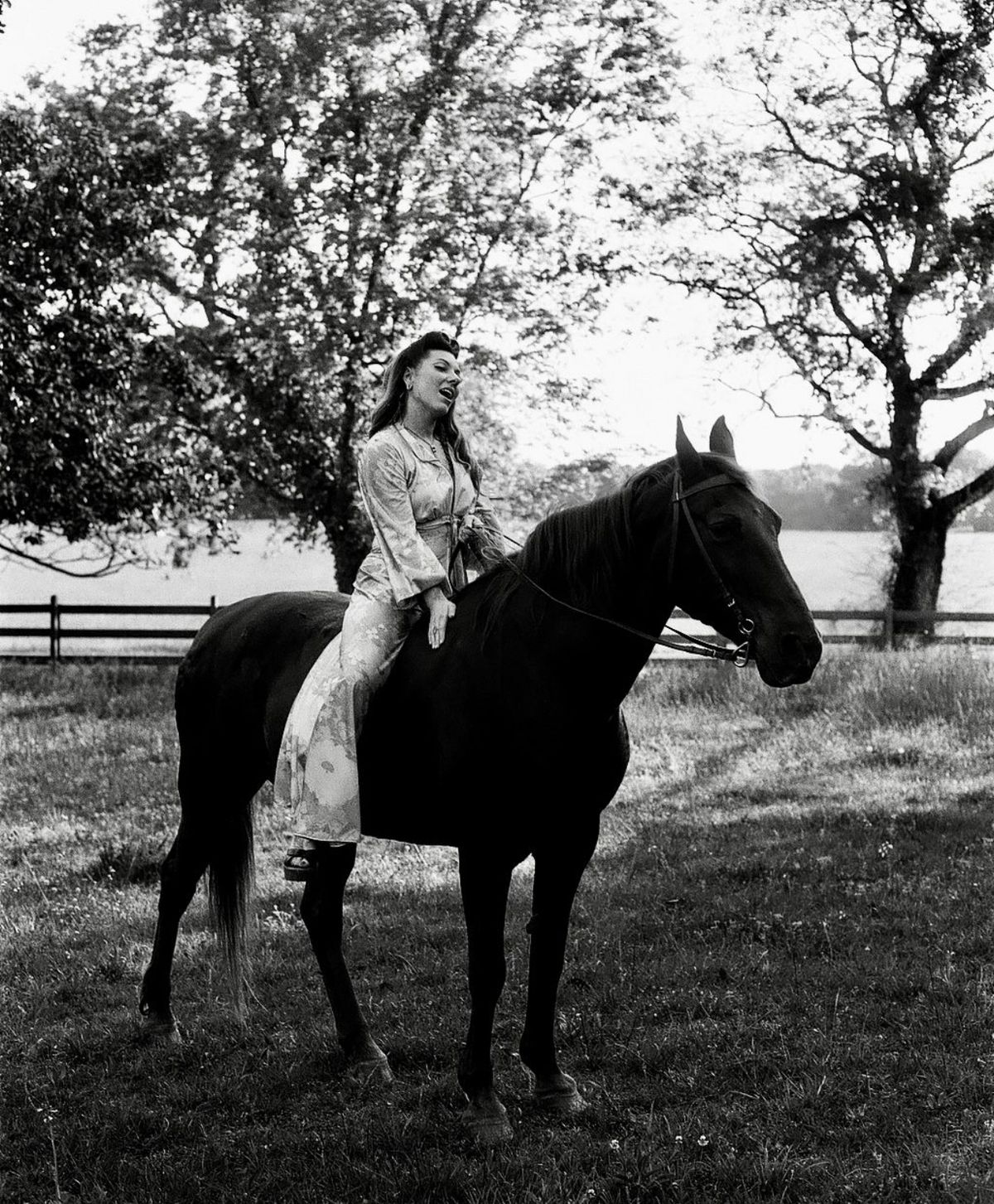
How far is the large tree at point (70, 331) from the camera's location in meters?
14.3

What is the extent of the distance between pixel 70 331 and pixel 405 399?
1191 cm

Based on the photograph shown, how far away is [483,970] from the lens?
13.7 feet

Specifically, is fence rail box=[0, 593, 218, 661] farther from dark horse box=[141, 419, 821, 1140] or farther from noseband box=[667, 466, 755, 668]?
noseband box=[667, 466, 755, 668]

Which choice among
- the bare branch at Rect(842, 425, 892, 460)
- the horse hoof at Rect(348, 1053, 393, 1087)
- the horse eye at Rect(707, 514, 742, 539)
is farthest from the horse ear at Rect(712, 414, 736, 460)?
the bare branch at Rect(842, 425, 892, 460)

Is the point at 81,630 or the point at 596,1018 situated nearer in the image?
the point at 596,1018

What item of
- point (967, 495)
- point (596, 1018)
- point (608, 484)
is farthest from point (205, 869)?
point (967, 495)

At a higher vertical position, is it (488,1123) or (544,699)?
(544,699)

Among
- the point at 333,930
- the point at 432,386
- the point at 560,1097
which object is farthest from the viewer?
the point at 333,930

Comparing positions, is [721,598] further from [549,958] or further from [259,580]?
[259,580]

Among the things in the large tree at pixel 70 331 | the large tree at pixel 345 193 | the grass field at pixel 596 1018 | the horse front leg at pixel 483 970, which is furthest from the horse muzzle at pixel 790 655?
the large tree at pixel 345 193

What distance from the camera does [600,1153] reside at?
3.96 m

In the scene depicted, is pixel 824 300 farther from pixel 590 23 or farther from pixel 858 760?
pixel 858 760

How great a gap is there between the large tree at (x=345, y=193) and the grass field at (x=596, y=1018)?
10.4m

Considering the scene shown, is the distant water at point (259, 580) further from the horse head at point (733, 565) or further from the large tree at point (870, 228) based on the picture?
the horse head at point (733, 565)
